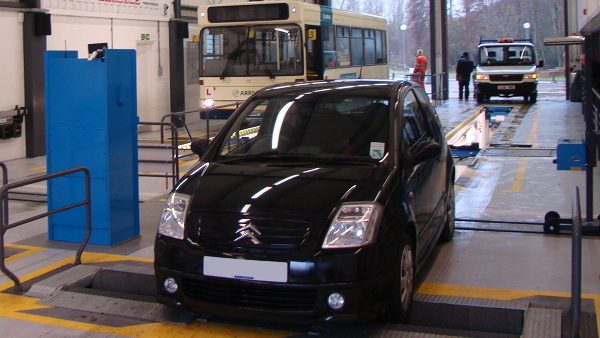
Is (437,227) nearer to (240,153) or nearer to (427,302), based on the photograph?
(427,302)

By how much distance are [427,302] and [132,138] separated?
345 cm

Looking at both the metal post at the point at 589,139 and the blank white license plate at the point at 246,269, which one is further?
the metal post at the point at 589,139

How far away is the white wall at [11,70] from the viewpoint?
1282 cm

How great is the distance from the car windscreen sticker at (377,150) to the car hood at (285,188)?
0.13 metres

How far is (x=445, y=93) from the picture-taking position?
26.9 metres

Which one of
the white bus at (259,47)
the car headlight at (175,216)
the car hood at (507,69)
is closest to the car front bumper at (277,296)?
the car headlight at (175,216)

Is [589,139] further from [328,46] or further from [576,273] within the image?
[328,46]

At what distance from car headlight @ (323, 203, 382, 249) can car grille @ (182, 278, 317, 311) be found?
0.34 meters

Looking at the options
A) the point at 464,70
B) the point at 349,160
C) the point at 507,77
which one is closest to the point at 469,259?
the point at 349,160

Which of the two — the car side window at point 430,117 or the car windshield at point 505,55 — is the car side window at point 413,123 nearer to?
the car side window at point 430,117

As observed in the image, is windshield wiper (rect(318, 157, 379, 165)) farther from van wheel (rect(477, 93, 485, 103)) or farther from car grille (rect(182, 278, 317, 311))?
van wheel (rect(477, 93, 485, 103))

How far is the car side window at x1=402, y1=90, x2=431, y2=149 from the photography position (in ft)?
A: 17.0

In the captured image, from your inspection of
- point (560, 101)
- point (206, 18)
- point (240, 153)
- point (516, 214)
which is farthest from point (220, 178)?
point (560, 101)

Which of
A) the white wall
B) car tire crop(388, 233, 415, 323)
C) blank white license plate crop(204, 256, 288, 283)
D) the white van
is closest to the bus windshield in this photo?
the white wall
